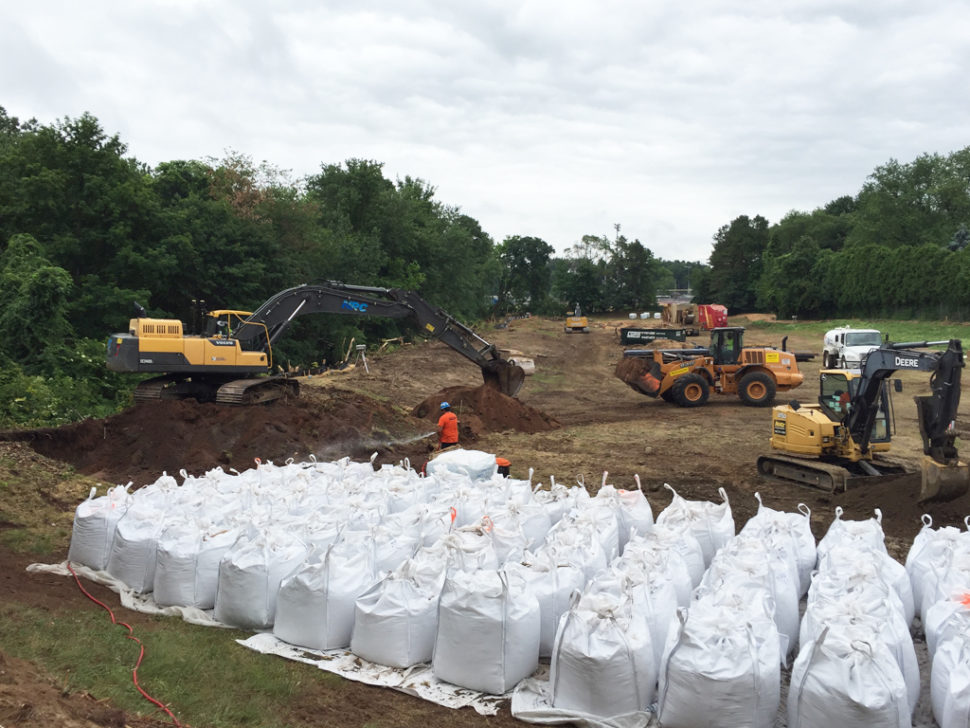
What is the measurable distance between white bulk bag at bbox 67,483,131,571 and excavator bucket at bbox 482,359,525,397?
11483mm

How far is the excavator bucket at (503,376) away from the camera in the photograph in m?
18.0

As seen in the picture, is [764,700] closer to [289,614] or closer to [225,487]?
[289,614]

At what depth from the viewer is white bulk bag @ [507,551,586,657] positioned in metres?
5.37

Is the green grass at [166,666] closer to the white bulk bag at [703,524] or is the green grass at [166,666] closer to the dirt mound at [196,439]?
the white bulk bag at [703,524]

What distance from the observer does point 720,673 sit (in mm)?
4270

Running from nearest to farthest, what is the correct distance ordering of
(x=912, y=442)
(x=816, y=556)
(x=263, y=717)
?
A: (x=263, y=717), (x=816, y=556), (x=912, y=442)

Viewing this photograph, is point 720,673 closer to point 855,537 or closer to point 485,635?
point 485,635

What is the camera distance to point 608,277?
2697 inches

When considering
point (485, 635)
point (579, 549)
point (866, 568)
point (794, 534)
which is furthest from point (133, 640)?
point (794, 534)

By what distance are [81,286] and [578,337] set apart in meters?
28.4

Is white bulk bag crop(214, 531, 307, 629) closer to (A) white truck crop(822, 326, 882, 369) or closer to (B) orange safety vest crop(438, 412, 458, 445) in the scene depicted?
(B) orange safety vest crop(438, 412, 458, 445)

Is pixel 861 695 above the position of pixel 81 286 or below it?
below

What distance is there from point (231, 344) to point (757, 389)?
40.1ft

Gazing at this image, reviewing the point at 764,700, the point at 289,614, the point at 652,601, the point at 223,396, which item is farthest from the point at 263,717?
the point at 223,396
